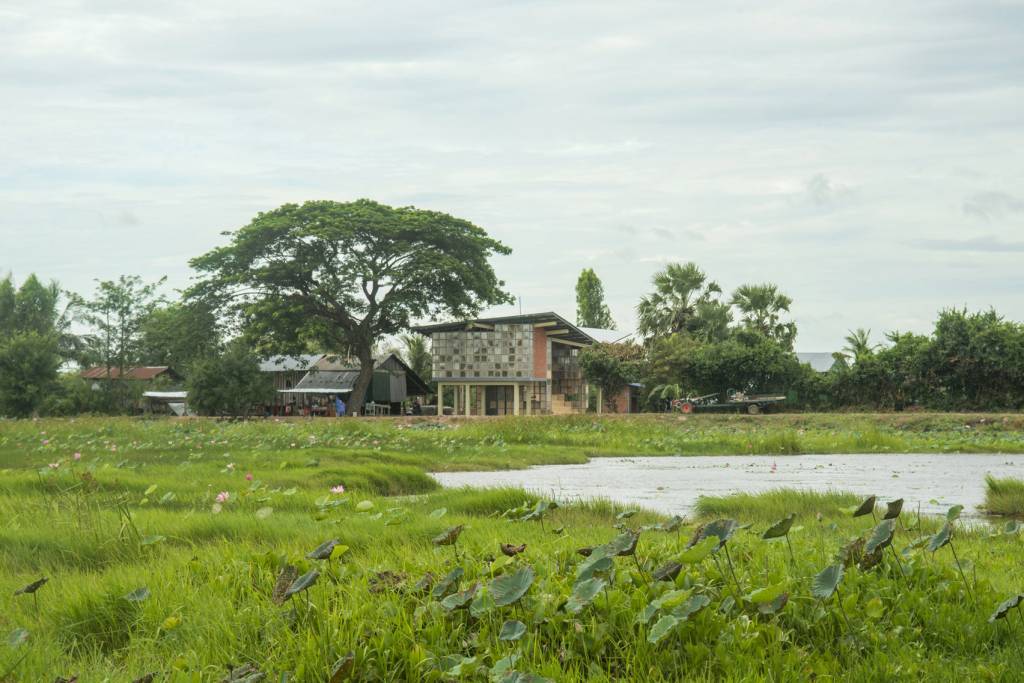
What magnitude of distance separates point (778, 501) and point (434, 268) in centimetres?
3590

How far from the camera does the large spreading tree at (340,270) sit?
45594 mm

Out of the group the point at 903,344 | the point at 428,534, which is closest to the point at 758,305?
the point at 903,344

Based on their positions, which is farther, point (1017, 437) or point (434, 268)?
point (434, 268)

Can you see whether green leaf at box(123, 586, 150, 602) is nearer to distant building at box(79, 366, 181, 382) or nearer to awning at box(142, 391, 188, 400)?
awning at box(142, 391, 188, 400)

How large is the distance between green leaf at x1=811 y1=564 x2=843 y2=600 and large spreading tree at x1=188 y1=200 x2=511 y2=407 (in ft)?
135

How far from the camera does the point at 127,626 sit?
184 inches

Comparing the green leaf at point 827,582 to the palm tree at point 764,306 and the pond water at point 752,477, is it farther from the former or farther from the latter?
the palm tree at point 764,306

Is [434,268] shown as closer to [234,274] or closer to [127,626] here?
[234,274]

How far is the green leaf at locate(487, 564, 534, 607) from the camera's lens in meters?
3.80

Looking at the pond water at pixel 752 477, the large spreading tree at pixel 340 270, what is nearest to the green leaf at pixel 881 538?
the pond water at pixel 752 477

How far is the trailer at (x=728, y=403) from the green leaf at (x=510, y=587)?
42603 mm

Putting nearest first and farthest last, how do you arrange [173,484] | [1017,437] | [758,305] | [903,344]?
1. [173,484]
2. [1017,437]
3. [903,344]
4. [758,305]

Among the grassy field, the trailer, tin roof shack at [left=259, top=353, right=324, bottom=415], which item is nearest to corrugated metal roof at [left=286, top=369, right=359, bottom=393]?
tin roof shack at [left=259, top=353, right=324, bottom=415]

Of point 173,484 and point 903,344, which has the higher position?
point 903,344
